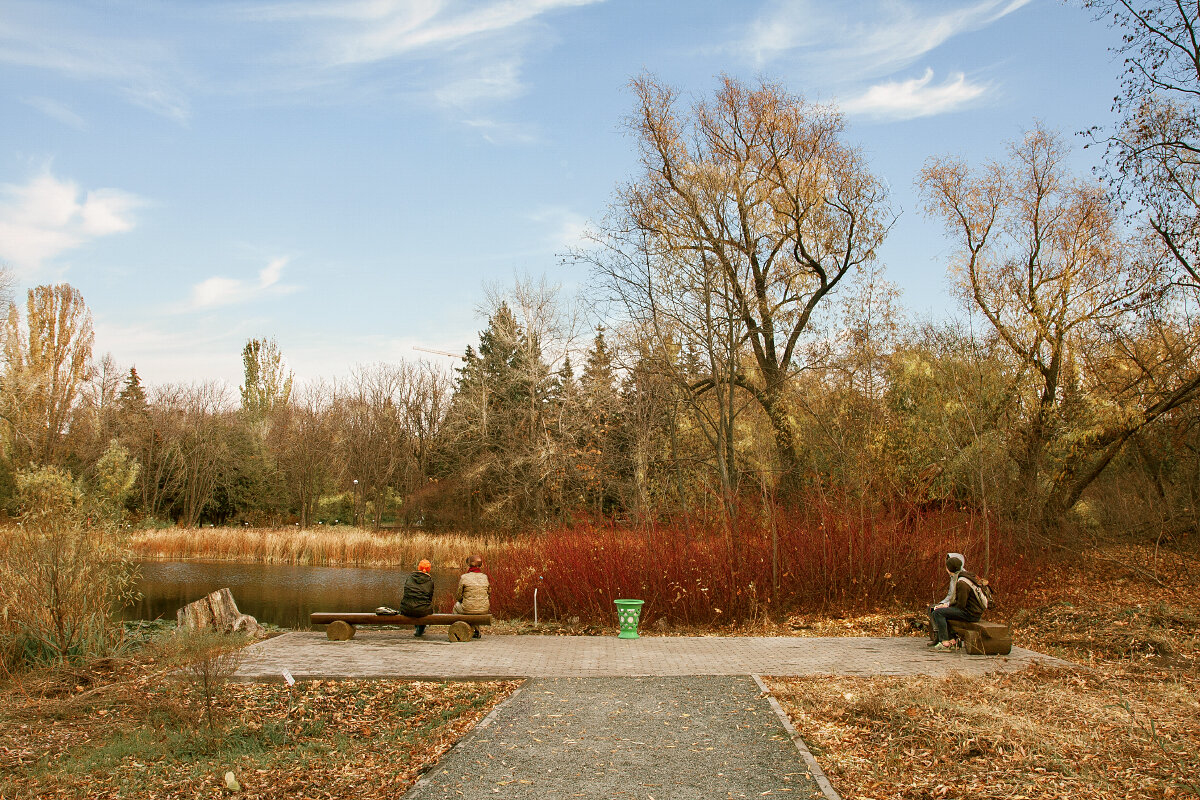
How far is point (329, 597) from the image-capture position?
21.6 metres

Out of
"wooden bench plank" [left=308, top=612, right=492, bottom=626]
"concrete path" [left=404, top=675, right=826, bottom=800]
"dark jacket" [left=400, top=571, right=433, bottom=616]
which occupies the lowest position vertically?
"concrete path" [left=404, top=675, right=826, bottom=800]

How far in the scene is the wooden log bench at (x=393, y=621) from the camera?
1194 centimetres

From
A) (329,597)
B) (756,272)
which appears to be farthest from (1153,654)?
(329,597)

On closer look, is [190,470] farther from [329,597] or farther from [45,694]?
[45,694]

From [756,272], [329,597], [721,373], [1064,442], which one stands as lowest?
[329,597]

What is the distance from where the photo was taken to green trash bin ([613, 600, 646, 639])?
12328mm

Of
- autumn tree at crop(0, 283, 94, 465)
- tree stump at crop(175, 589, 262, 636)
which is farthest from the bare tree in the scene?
tree stump at crop(175, 589, 262, 636)

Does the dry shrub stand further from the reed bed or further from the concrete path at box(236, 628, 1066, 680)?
the reed bed

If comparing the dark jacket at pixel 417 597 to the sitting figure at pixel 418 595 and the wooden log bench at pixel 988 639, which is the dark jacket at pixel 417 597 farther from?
the wooden log bench at pixel 988 639

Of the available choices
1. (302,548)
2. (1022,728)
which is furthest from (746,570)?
(302,548)

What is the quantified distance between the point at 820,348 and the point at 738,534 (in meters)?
10.4

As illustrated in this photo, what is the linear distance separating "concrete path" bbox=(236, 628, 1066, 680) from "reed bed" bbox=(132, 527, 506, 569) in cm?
1756

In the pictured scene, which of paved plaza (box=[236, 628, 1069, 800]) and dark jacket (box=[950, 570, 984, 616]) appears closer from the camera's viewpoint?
paved plaza (box=[236, 628, 1069, 800])

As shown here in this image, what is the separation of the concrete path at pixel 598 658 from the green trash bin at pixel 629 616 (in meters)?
0.15
